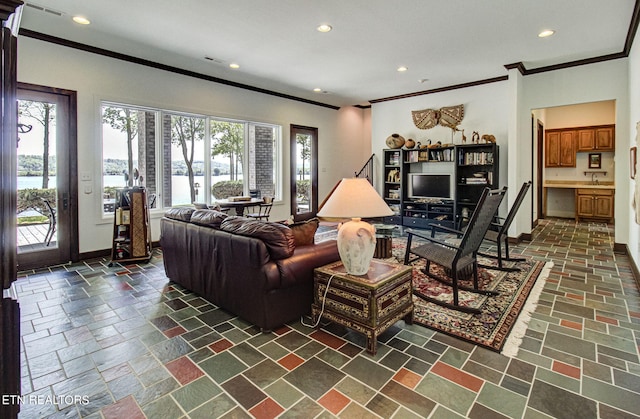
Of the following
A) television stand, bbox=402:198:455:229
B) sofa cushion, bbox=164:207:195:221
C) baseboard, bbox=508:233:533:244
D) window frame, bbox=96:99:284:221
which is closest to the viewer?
sofa cushion, bbox=164:207:195:221

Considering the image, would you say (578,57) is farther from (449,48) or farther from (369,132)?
(369,132)

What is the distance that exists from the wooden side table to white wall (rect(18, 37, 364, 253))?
401 centimetres

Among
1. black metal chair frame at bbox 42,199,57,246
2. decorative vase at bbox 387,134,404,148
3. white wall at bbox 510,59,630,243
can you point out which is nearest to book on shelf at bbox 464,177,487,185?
white wall at bbox 510,59,630,243

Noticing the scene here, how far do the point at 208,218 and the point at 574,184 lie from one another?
29.2ft

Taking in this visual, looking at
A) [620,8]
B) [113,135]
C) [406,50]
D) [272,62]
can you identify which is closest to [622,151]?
[620,8]

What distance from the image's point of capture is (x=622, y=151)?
5008mm

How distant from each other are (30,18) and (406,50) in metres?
4.75

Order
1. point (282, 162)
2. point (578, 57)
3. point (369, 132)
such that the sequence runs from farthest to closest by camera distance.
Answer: point (369, 132) → point (282, 162) → point (578, 57)

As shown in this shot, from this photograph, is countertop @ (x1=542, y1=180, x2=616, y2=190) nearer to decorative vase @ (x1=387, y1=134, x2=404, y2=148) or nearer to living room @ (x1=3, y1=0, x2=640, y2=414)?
living room @ (x1=3, y1=0, x2=640, y2=414)

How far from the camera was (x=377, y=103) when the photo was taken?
8.31 metres

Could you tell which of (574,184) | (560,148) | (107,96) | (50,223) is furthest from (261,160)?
(574,184)

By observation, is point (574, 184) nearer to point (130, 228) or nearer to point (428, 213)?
point (428, 213)

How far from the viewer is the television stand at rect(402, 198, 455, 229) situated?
22.6ft

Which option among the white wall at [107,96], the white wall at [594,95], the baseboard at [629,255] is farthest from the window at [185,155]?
the baseboard at [629,255]
